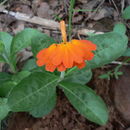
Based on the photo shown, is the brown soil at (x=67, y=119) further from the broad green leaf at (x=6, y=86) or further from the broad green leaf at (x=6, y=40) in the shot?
the broad green leaf at (x=6, y=40)

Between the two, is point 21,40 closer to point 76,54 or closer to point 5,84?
point 5,84

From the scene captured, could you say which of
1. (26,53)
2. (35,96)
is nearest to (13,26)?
(26,53)

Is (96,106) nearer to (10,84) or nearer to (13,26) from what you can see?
(10,84)

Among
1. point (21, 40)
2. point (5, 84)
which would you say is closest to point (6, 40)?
point (21, 40)

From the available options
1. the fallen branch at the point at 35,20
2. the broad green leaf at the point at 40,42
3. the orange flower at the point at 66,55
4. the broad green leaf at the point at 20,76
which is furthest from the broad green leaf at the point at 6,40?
the orange flower at the point at 66,55

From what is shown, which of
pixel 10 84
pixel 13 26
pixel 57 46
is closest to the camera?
pixel 57 46

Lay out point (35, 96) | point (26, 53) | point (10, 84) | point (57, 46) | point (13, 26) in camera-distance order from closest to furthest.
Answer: point (57, 46) → point (35, 96) → point (10, 84) → point (26, 53) → point (13, 26)

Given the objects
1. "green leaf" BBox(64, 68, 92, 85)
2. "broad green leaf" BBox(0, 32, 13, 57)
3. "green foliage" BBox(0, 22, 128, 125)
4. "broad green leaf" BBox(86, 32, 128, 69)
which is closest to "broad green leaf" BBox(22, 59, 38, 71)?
"green foliage" BBox(0, 22, 128, 125)
